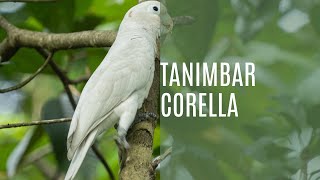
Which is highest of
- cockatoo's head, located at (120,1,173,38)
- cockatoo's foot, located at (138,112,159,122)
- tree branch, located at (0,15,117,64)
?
cockatoo's head, located at (120,1,173,38)

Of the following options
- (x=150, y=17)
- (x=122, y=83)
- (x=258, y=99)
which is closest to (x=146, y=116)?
(x=122, y=83)

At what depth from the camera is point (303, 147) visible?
1.62 meters

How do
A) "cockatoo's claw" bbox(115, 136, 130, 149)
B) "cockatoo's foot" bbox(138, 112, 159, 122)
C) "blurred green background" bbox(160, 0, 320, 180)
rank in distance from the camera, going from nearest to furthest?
1. "cockatoo's claw" bbox(115, 136, 130, 149)
2. "cockatoo's foot" bbox(138, 112, 159, 122)
3. "blurred green background" bbox(160, 0, 320, 180)

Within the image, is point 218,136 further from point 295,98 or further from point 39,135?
point 39,135

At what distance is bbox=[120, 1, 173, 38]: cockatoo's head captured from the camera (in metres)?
1.59

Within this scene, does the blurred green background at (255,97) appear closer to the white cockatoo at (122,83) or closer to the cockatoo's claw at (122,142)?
the white cockatoo at (122,83)

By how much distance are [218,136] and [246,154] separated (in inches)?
3.2

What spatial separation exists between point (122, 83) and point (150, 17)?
178mm

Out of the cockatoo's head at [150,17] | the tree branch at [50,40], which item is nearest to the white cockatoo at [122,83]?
the cockatoo's head at [150,17]

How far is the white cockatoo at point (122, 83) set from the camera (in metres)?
1.39

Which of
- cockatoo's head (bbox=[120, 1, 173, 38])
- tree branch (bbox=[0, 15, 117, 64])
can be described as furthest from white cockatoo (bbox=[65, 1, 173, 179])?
tree branch (bbox=[0, 15, 117, 64])

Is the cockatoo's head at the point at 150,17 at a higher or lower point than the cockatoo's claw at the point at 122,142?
higher

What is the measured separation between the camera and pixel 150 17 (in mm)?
1590

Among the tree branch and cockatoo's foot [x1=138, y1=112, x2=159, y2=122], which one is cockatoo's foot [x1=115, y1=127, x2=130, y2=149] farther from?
the tree branch
